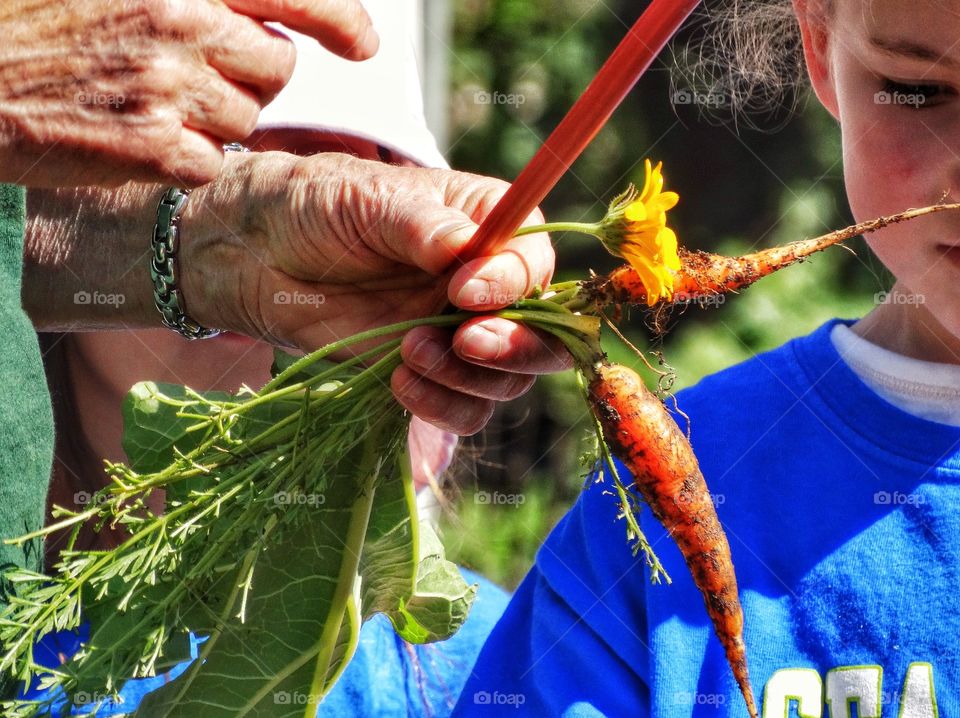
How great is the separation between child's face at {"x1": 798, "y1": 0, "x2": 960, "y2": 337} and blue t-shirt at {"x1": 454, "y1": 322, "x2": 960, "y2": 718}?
0.84ft

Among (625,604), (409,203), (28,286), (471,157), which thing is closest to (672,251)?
(409,203)

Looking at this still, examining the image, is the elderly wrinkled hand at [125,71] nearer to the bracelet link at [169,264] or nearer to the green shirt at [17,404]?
the green shirt at [17,404]

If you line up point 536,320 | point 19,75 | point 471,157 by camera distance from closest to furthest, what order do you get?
point 19,75 < point 536,320 < point 471,157

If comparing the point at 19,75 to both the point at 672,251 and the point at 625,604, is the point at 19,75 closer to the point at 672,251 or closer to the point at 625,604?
the point at 672,251

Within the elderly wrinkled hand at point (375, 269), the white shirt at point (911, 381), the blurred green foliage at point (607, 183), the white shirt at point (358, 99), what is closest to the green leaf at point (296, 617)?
the elderly wrinkled hand at point (375, 269)

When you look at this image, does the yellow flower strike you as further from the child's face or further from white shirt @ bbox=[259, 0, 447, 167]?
white shirt @ bbox=[259, 0, 447, 167]

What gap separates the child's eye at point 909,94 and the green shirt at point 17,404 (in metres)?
1.00

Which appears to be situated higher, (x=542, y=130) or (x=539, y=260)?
(x=542, y=130)

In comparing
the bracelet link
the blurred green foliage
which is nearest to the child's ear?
the bracelet link

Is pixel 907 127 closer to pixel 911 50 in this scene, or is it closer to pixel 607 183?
pixel 911 50

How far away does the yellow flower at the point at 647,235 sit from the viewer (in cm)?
103

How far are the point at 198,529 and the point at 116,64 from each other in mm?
510

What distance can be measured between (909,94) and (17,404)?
3.56 feet

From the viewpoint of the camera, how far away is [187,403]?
120cm
